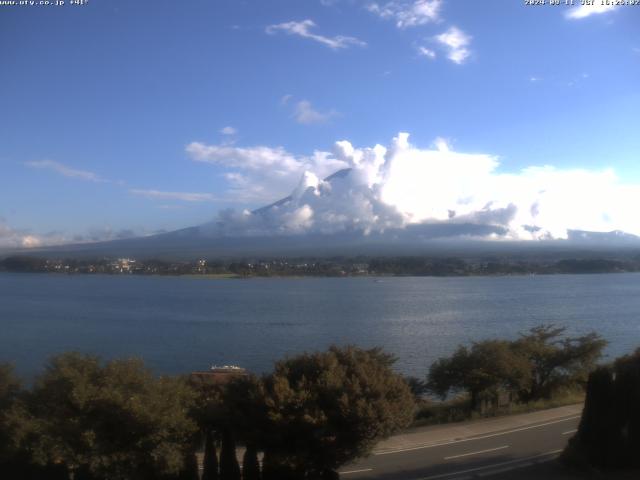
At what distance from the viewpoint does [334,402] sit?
7305 millimetres

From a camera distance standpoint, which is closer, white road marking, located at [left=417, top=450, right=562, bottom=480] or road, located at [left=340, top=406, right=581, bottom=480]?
white road marking, located at [left=417, top=450, right=562, bottom=480]

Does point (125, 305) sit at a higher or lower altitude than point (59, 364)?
lower

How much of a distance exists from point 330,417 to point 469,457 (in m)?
3.52

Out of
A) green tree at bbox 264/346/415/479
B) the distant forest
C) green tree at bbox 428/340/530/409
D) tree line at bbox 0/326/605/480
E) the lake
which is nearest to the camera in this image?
tree line at bbox 0/326/605/480

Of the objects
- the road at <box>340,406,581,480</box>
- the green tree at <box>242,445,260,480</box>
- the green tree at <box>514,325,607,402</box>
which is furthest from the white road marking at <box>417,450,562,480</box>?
the green tree at <box>514,325,607,402</box>

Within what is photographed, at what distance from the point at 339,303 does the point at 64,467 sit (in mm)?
47169

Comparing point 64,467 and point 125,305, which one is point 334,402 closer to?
point 64,467

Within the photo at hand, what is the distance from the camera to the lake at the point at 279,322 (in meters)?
28.9

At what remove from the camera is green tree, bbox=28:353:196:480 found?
686cm

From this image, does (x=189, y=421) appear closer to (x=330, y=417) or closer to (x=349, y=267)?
(x=330, y=417)

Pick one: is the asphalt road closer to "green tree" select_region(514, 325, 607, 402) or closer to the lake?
"green tree" select_region(514, 325, 607, 402)

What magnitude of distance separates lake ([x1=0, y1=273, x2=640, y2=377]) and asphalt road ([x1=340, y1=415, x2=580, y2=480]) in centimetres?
1186

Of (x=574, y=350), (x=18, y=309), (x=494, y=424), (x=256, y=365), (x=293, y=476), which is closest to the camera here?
(x=293, y=476)

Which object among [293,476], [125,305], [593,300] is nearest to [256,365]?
[293,476]
